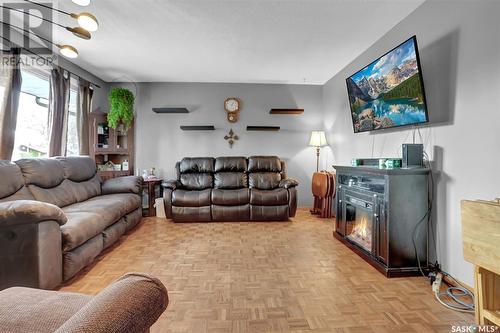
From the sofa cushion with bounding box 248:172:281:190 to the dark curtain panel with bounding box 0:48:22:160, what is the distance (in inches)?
124

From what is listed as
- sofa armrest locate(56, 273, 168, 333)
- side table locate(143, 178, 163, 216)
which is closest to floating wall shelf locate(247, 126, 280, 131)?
side table locate(143, 178, 163, 216)

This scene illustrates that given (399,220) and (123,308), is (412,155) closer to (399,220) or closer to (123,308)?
(399,220)

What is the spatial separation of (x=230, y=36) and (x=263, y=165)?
2.21m

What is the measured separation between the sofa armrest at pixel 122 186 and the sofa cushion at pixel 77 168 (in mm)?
260

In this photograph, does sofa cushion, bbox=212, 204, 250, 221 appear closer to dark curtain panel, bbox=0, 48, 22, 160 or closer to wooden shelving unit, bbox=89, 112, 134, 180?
wooden shelving unit, bbox=89, 112, 134, 180

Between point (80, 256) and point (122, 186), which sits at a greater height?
point (122, 186)

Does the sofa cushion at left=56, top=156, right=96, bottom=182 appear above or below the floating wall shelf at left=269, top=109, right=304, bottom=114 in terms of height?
below

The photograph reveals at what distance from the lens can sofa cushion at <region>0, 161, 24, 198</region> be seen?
2.15m

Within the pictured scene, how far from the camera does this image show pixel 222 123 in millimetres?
4820

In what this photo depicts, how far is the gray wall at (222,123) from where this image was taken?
4754mm

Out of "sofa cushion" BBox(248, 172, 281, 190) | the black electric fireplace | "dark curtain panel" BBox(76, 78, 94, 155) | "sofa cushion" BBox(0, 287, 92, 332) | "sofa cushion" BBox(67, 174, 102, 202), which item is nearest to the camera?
"sofa cushion" BBox(0, 287, 92, 332)

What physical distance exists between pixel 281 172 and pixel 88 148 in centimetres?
334

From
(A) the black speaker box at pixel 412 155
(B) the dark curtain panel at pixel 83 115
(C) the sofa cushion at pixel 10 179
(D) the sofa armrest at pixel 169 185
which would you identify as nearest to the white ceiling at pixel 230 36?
(B) the dark curtain panel at pixel 83 115

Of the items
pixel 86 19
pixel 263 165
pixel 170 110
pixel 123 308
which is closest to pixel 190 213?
pixel 263 165
